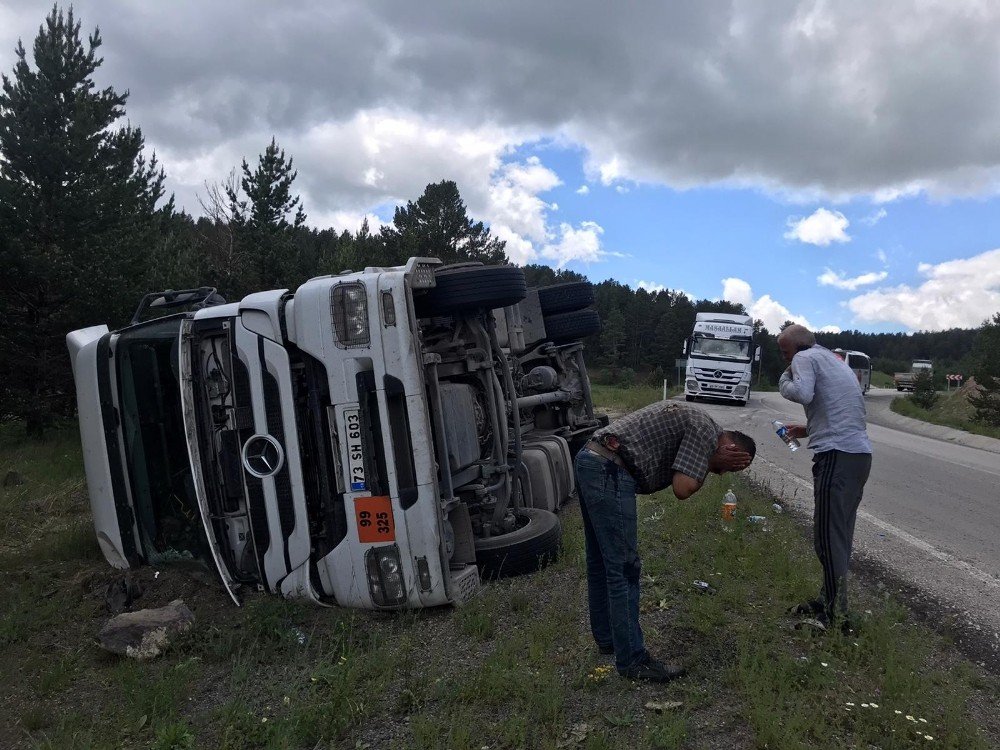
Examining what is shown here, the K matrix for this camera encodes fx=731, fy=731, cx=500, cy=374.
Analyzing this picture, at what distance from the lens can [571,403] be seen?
7.73m

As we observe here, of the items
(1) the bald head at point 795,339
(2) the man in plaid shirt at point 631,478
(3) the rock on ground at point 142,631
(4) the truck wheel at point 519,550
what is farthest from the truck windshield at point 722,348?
(3) the rock on ground at point 142,631

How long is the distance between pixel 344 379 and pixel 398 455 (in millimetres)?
539

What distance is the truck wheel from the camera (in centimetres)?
475

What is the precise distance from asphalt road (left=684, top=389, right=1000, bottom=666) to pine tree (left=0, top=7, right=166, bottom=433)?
11.3 metres

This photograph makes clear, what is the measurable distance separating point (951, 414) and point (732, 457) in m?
26.2

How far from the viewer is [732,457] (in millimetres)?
3246

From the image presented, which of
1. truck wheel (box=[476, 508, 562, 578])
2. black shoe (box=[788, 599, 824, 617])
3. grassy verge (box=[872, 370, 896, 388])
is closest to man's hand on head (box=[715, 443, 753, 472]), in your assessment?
black shoe (box=[788, 599, 824, 617])

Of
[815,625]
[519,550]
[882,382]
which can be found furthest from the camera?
[882,382]

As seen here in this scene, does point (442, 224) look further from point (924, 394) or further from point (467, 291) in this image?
point (467, 291)

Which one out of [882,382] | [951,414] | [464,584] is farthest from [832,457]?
[882,382]

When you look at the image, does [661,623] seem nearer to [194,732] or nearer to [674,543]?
[674,543]

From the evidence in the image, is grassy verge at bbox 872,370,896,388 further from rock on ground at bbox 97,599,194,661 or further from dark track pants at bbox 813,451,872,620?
rock on ground at bbox 97,599,194,661

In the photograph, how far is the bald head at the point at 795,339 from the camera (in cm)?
407

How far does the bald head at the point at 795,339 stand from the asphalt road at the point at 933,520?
1781 millimetres
